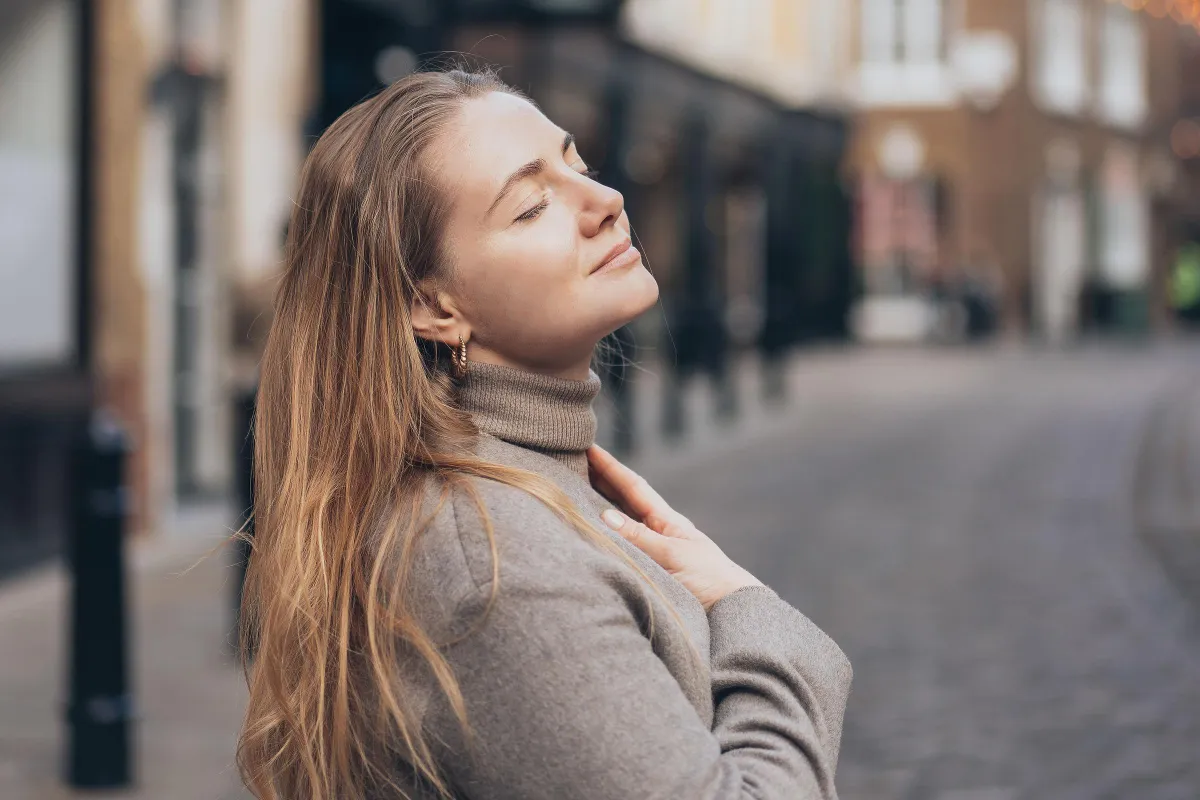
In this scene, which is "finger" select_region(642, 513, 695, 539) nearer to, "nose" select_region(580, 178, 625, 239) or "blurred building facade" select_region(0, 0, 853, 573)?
"nose" select_region(580, 178, 625, 239)

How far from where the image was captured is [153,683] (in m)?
6.08

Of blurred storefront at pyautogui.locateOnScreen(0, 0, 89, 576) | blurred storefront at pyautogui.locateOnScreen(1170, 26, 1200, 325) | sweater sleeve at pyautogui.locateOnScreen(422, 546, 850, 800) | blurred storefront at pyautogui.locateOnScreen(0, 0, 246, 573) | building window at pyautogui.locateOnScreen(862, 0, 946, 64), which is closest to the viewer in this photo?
sweater sleeve at pyautogui.locateOnScreen(422, 546, 850, 800)

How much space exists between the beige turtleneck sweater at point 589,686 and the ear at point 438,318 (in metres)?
0.20

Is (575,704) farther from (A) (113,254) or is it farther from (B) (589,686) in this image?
(A) (113,254)

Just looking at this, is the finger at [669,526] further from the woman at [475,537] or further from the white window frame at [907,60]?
the white window frame at [907,60]

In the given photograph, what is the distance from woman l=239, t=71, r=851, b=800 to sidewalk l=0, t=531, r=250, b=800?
1.99 metres

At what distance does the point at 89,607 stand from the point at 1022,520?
21.3ft

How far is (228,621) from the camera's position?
7.07 m

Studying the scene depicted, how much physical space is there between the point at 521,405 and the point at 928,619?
572 centimetres

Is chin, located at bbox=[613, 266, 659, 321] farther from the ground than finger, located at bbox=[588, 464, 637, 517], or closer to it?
farther from the ground

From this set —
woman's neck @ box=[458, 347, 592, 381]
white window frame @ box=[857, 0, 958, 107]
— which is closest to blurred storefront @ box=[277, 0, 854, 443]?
white window frame @ box=[857, 0, 958, 107]

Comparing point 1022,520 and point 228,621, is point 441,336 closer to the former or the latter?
point 228,621

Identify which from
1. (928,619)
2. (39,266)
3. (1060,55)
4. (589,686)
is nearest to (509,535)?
(589,686)

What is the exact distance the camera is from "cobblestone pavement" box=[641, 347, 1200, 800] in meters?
5.20
